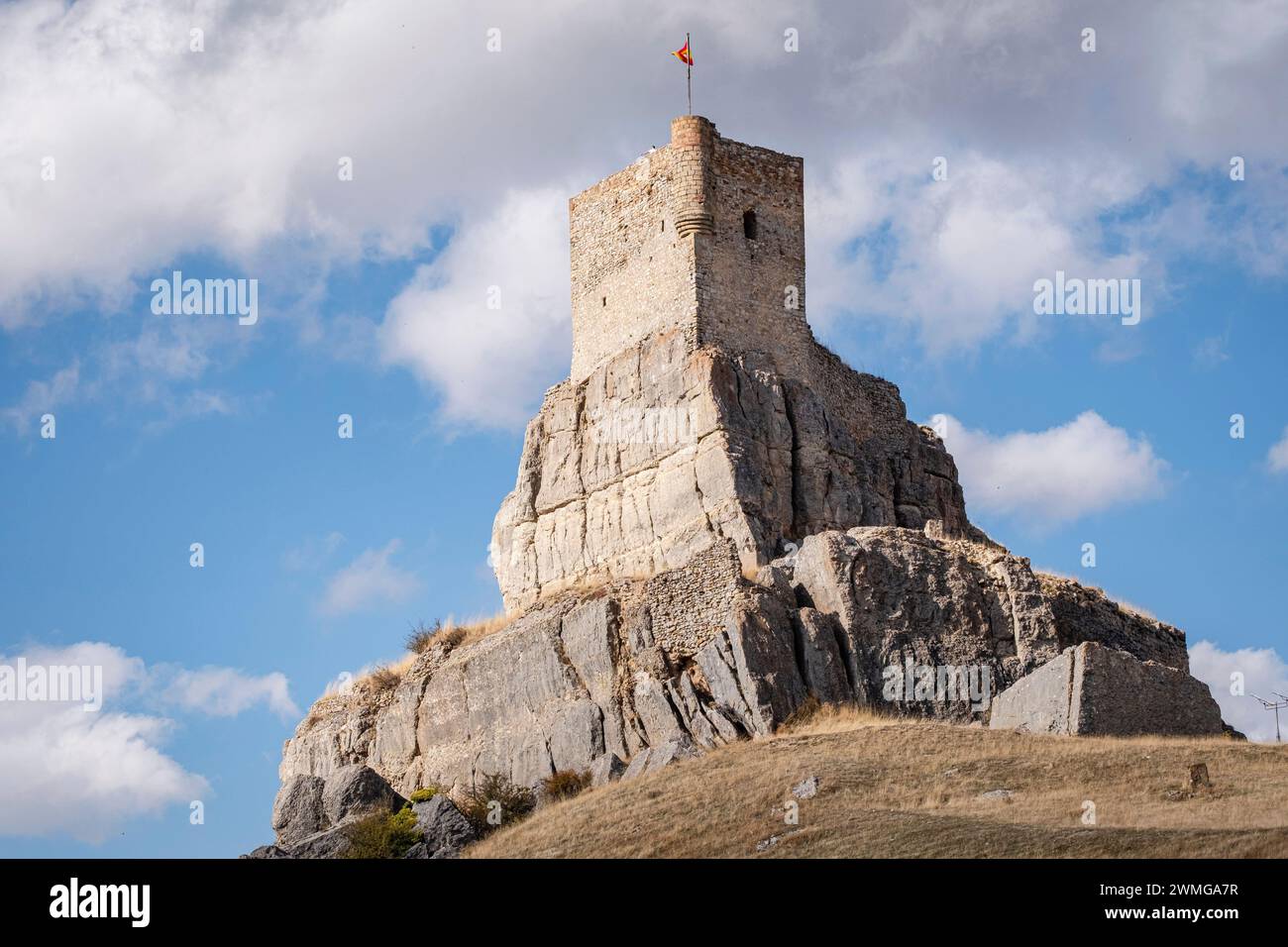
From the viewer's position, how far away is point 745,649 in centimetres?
3919

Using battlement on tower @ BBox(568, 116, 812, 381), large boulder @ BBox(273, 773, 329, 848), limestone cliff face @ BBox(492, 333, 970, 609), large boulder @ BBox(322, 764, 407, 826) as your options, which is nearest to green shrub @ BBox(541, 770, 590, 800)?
large boulder @ BBox(322, 764, 407, 826)

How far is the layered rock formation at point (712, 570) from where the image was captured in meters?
39.4

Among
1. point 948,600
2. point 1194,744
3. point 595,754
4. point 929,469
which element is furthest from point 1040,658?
point 929,469

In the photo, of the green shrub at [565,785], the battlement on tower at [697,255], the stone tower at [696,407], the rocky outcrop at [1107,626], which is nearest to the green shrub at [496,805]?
the green shrub at [565,785]

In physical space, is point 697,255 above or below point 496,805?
above

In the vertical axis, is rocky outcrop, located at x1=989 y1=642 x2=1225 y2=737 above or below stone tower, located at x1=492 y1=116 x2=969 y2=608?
below

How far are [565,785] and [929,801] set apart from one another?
32.0 feet

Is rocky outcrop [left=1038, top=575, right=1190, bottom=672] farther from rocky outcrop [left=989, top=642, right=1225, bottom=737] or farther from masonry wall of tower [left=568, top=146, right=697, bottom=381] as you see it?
masonry wall of tower [left=568, top=146, right=697, bottom=381]

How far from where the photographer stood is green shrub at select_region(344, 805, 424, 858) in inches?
1442

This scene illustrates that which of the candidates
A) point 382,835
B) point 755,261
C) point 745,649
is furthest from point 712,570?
point 755,261

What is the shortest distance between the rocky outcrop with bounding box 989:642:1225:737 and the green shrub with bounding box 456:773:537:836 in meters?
9.58

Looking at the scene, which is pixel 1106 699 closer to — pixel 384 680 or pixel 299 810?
pixel 299 810

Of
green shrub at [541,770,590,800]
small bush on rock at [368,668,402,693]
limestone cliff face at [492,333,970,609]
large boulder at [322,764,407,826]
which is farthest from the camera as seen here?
small bush on rock at [368,668,402,693]

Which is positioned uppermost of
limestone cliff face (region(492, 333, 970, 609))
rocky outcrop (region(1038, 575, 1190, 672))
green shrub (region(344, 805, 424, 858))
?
limestone cliff face (region(492, 333, 970, 609))
